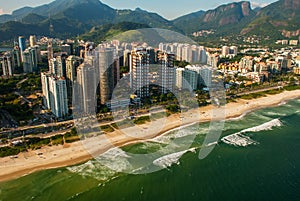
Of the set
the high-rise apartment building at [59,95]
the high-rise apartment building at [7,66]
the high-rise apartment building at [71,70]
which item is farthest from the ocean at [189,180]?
the high-rise apartment building at [7,66]

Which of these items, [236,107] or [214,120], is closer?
[214,120]

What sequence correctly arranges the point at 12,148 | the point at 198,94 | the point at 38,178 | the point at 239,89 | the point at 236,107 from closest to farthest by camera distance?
the point at 38,178, the point at 12,148, the point at 236,107, the point at 198,94, the point at 239,89

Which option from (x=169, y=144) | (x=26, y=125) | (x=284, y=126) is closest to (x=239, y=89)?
(x=284, y=126)

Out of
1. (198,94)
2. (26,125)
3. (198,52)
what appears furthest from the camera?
(198,52)

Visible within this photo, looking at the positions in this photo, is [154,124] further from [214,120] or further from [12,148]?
[12,148]

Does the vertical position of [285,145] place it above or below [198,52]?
below

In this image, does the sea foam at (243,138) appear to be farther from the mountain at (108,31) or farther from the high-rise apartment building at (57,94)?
the mountain at (108,31)
